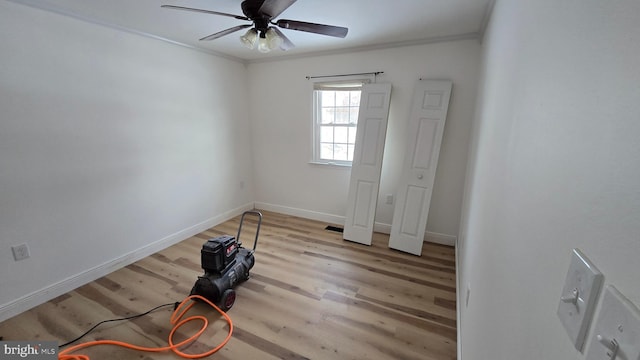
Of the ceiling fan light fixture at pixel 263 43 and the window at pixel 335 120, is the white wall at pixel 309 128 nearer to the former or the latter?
the window at pixel 335 120

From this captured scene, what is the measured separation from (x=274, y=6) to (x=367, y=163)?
6.87ft

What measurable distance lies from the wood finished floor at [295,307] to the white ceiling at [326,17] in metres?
2.46

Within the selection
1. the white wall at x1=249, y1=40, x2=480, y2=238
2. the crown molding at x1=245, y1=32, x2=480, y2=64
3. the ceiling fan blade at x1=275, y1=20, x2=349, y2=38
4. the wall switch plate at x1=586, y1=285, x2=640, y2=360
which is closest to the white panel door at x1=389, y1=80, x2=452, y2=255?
the white wall at x1=249, y1=40, x2=480, y2=238

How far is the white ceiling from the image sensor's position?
2.01 meters

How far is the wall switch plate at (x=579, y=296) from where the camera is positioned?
0.34 m

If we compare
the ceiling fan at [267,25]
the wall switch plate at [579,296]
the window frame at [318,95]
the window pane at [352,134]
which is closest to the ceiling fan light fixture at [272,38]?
the ceiling fan at [267,25]

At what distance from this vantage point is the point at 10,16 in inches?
72.9

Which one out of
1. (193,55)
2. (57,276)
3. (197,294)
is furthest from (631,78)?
(193,55)

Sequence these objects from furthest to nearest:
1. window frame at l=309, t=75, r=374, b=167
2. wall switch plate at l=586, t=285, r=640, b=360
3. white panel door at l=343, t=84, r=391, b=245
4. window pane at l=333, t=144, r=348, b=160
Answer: window pane at l=333, t=144, r=348, b=160, window frame at l=309, t=75, r=374, b=167, white panel door at l=343, t=84, r=391, b=245, wall switch plate at l=586, t=285, r=640, b=360

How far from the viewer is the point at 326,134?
3.72 metres

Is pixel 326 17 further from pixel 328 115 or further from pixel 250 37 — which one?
pixel 328 115

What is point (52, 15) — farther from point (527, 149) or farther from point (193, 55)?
point (527, 149)

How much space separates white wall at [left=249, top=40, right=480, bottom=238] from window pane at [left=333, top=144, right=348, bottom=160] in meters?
0.19

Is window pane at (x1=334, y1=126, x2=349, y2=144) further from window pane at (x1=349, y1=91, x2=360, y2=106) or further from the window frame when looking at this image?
window pane at (x1=349, y1=91, x2=360, y2=106)
